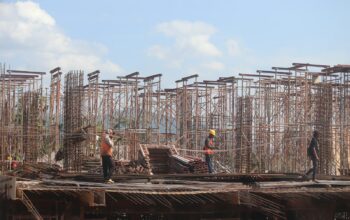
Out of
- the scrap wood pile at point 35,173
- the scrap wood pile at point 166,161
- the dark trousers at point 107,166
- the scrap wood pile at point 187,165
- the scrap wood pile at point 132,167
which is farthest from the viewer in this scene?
the scrap wood pile at point 132,167

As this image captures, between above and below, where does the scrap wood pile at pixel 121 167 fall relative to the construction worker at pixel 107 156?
below

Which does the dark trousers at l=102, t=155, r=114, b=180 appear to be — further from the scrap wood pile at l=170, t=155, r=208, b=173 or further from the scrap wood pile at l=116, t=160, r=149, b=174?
the scrap wood pile at l=170, t=155, r=208, b=173

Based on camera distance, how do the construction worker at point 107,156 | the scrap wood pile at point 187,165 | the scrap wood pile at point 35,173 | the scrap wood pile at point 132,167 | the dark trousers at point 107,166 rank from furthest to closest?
the scrap wood pile at point 132,167 → the scrap wood pile at point 187,165 → the scrap wood pile at point 35,173 → the construction worker at point 107,156 → the dark trousers at point 107,166

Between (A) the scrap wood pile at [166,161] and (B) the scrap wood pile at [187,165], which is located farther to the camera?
(A) the scrap wood pile at [166,161]

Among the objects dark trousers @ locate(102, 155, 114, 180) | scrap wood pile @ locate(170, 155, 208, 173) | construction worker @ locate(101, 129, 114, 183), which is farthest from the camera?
scrap wood pile @ locate(170, 155, 208, 173)

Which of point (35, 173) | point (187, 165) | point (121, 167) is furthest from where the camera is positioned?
point (121, 167)

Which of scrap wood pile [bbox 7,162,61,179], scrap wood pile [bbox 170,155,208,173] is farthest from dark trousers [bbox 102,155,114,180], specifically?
scrap wood pile [bbox 170,155,208,173]

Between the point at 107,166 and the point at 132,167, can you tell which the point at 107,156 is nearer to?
the point at 107,166

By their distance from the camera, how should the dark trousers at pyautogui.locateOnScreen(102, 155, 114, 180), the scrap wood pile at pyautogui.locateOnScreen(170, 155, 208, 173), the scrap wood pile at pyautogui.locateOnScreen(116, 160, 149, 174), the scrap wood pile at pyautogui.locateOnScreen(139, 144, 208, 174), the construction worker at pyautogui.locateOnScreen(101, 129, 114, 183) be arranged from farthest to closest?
the scrap wood pile at pyautogui.locateOnScreen(116, 160, 149, 174) → the scrap wood pile at pyautogui.locateOnScreen(139, 144, 208, 174) → the scrap wood pile at pyautogui.locateOnScreen(170, 155, 208, 173) → the construction worker at pyautogui.locateOnScreen(101, 129, 114, 183) → the dark trousers at pyautogui.locateOnScreen(102, 155, 114, 180)

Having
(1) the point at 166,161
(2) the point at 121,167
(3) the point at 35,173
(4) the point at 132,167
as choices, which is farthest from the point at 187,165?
(3) the point at 35,173

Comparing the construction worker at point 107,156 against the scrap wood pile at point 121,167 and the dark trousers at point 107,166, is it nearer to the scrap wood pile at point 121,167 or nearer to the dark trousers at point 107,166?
the dark trousers at point 107,166

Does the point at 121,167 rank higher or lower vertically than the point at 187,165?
lower

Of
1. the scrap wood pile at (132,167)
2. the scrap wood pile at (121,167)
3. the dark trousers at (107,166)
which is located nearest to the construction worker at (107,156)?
the dark trousers at (107,166)

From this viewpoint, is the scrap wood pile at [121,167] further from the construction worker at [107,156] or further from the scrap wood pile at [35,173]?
the construction worker at [107,156]
